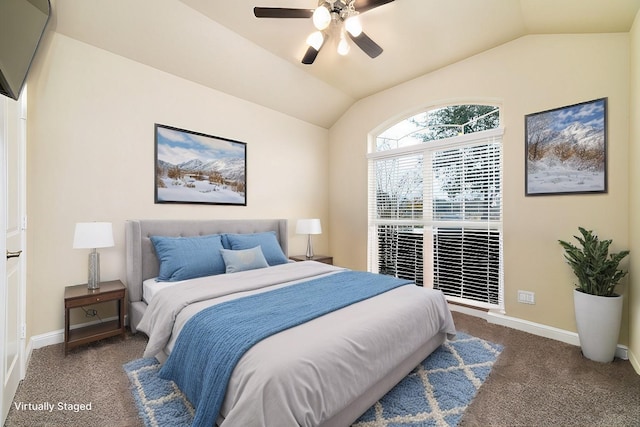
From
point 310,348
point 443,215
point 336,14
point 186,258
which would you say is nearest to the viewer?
point 310,348

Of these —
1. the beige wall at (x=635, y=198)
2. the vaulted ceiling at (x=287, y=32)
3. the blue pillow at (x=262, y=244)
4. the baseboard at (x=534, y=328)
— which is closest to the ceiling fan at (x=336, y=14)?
the vaulted ceiling at (x=287, y=32)

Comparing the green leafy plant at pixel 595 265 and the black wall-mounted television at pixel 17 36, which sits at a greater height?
the black wall-mounted television at pixel 17 36

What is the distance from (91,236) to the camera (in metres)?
2.43

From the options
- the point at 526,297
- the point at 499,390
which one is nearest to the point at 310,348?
the point at 499,390

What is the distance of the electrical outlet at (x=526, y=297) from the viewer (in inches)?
114

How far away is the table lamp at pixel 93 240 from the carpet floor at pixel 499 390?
617mm

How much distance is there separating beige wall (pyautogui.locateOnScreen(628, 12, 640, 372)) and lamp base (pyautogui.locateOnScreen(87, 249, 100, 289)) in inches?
178

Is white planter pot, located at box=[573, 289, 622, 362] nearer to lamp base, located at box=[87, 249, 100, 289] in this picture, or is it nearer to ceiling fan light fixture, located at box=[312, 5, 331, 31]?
ceiling fan light fixture, located at box=[312, 5, 331, 31]

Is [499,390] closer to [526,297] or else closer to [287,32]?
[526,297]

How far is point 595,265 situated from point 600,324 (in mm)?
475

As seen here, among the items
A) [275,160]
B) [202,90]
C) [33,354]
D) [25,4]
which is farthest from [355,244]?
[25,4]

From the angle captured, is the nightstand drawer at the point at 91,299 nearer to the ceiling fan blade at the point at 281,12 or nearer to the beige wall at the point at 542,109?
the ceiling fan blade at the point at 281,12

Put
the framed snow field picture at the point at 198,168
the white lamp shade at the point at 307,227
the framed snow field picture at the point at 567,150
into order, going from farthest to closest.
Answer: the white lamp shade at the point at 307,227, the framed snow field picture at the point at 198,168, the framed snow field picture at the point at 567,150

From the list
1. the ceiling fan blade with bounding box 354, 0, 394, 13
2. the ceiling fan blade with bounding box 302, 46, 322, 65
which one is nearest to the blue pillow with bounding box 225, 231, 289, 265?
the ceiling fan blade with bounding box 302, 46, 322, 65
